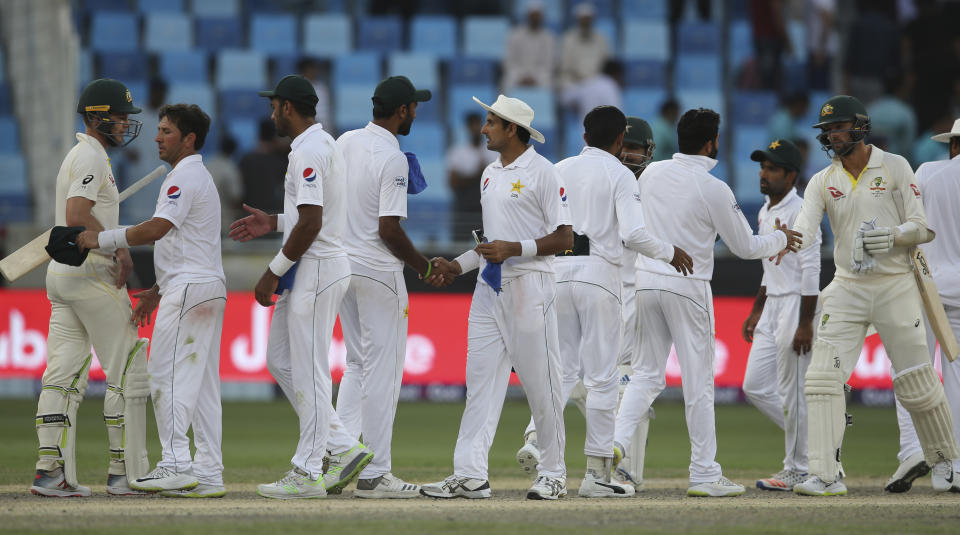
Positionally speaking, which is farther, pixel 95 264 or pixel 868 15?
pixel 868 15

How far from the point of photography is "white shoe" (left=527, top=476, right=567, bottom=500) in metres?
8.05

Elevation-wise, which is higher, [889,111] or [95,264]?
[889,111]

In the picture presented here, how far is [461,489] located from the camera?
804 cm

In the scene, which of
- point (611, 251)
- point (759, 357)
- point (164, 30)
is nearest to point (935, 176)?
point (759, 357)

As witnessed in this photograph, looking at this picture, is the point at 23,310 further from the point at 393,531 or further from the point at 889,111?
the point at 889,111

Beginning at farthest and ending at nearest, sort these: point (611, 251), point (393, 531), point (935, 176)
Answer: point (935, 176) → point (611, 251) → point (393, 531)

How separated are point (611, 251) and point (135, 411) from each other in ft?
10.8

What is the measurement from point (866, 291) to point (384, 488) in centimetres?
347

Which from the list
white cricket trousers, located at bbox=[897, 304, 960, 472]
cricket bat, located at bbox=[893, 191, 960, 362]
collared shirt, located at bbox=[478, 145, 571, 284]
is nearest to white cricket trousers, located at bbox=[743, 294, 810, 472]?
white cricket trousers, located at bbox=[897, 304, 960, 472]

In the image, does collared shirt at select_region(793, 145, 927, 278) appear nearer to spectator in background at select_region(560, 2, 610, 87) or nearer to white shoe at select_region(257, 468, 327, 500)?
white shoe at select_region(257, 468, 327, 500)

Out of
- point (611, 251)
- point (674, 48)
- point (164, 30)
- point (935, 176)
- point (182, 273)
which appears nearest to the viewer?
point (182, 273)

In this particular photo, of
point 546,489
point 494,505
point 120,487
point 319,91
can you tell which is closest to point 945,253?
point 546,489

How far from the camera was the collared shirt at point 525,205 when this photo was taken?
8070mm

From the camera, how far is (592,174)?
28.1 ft
